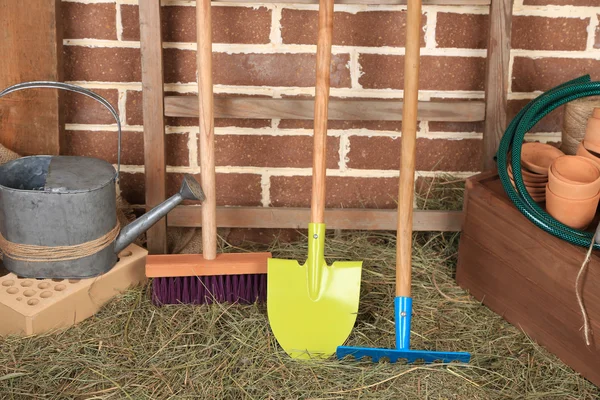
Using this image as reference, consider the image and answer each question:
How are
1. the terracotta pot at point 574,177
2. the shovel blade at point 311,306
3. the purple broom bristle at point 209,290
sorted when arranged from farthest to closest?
1. the purple broom bristle at point 209,290
2. the shovel blade at point 311,306
3. the terracotta pot at point 574,177

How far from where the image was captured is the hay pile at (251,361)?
51.3 inches

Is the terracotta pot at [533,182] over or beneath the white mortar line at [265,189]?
over

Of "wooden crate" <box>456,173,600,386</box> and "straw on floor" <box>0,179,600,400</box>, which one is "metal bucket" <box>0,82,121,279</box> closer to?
"straw on floor" <box>0,179,600,400</box>

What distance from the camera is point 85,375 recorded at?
4.40 feet

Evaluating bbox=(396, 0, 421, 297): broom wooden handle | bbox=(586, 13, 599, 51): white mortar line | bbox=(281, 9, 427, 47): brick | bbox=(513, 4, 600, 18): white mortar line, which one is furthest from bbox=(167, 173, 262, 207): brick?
bbox=(586, 13, 599, 51): white mortar line

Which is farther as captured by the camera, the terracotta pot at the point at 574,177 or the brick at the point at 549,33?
the brick at the point at 549,33

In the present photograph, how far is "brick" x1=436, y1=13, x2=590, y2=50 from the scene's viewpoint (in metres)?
1.69

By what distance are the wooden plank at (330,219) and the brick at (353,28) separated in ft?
1.27

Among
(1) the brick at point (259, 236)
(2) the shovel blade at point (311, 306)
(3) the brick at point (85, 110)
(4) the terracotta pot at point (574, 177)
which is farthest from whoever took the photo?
(1) the brick at point (259, 236)

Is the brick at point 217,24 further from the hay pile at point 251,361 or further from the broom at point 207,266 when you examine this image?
the hay pile at point 251,361

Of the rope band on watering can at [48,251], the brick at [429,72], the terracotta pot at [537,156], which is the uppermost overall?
the brick at [429,72]

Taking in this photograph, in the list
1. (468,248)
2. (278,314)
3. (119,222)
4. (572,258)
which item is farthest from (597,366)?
(119,222)

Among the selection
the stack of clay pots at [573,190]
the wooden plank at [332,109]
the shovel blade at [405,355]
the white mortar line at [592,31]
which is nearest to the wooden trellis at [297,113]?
the wooden plank at [332,109]

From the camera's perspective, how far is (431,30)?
5.54ft
